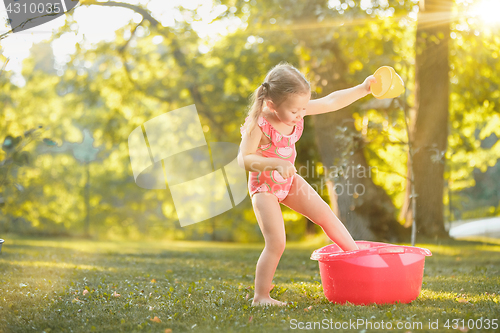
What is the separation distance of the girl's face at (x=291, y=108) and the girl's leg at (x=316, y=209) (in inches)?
17.2

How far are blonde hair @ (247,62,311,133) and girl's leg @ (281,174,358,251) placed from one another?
55cm

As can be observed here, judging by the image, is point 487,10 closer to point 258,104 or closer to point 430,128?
point 430,128

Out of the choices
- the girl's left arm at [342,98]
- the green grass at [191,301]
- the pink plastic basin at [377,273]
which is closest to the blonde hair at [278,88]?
the girl's left arm at [342,98]

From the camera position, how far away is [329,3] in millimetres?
7520

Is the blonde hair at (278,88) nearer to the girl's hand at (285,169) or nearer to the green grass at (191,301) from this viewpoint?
the girl's hand at (285,169)

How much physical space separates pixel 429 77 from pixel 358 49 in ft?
4.47

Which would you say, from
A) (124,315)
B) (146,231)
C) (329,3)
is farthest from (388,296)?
(146,231)

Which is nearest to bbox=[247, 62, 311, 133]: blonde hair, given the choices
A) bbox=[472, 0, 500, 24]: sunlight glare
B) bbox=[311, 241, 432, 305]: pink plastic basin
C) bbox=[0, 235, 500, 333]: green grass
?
bbox=[311, 241, 432, 305]: pink plastic basin

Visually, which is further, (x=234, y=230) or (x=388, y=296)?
(x=234, y=230)

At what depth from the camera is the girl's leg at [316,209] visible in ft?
10.3

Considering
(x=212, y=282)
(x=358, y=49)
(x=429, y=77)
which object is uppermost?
(x=358, y=49)

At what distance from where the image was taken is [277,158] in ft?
9.46

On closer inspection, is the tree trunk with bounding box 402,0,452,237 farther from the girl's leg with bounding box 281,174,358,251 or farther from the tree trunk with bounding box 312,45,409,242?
the girl's leg with bounding box 281,174,358,251

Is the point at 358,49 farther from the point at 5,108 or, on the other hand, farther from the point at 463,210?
the point at 463,210
